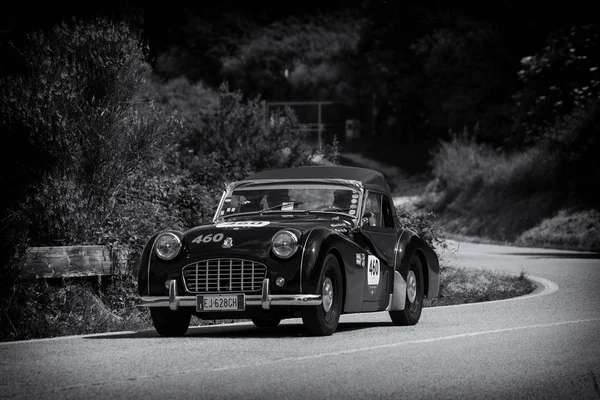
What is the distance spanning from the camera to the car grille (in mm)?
11320

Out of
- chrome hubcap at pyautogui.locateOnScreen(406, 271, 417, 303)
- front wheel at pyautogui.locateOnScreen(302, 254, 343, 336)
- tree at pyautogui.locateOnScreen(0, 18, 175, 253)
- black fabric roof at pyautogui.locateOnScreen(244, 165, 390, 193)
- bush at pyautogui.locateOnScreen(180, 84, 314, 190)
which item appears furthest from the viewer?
bush at pyautogui.locateOnScreen(180, 84, 314, 190)

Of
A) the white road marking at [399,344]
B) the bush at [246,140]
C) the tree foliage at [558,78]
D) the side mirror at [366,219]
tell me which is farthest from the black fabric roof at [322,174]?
the tree foliage at [558,78]

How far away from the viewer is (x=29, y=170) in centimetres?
1548

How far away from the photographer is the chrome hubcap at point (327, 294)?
37.7ft

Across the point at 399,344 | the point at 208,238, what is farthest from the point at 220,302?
the point at 399,344

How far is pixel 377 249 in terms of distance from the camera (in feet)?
42.3

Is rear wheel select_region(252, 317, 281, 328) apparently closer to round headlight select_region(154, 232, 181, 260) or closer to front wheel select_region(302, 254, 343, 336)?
front wheel select_region(302, 254, 343, 336)

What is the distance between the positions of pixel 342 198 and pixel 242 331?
183 cm

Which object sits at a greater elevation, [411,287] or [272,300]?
[272,300]

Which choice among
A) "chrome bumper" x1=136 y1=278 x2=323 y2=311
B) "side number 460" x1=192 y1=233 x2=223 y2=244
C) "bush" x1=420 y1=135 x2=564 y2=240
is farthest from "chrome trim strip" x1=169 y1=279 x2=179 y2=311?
"bush" x1=420 y1=135 x2=564 y2=240

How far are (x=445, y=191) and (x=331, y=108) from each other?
2628cm

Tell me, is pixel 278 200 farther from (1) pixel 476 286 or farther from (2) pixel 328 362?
(1) pixel 476 286

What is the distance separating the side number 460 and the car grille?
208mm

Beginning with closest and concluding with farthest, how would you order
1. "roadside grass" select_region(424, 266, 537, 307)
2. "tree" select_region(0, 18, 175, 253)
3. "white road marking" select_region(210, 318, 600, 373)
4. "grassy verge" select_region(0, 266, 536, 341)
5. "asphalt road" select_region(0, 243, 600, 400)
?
"asphalt road" select_region(0, 243, 600, 400)
"white road marking" select_region(210, 318, 600, 373)
"grassy verge" select_region(0, 266, 536, 341)
"tree" select_region(0, 18, 175, 253)
"roadside grass" select_region(424, 266, 537, 307)
